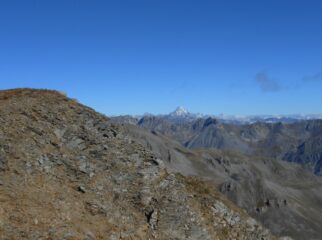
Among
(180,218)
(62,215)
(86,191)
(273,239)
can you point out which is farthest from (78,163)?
(273,239)

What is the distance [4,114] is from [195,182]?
498 inches

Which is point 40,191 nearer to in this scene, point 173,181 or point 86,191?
point 86,191

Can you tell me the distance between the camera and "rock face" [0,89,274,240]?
23.7 m

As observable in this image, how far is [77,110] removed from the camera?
32531 mm

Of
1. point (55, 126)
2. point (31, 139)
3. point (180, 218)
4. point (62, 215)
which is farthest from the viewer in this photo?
point (55, 126)

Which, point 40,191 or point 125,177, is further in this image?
point 125,177

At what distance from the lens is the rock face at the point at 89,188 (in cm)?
2370

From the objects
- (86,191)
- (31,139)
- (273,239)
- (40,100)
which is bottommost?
(273,239)

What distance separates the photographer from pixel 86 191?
26438mm

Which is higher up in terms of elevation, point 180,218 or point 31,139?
point 31,139

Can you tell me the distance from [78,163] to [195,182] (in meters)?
7.38

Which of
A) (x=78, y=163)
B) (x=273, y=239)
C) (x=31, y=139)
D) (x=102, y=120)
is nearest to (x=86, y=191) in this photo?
(x=78, y=163)

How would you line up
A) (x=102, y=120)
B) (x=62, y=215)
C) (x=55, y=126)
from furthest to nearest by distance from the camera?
(x=102, y=120), (x=55, y=126), (x=62, y=215)

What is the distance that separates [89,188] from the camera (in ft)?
87.8
